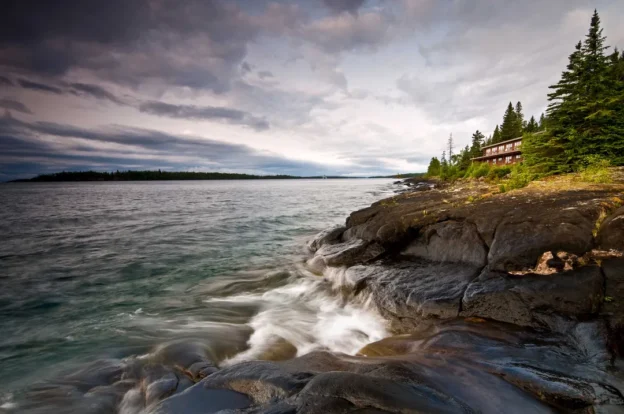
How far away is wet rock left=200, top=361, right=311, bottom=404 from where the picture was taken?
12.8 feet

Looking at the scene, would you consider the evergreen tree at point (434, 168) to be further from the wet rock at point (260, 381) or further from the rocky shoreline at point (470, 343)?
the wet rock at point (260, 381)

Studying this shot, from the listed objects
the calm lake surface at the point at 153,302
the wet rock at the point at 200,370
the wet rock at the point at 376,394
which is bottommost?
the calm lake surface at the point at 153,302

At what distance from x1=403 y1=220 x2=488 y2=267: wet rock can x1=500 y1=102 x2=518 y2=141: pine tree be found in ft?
258

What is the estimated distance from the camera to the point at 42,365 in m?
6.51

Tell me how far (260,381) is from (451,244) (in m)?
7.09

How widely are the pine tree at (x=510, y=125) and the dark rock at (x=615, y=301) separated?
8077cm

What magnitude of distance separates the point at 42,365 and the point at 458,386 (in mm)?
8553

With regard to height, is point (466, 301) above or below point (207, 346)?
above

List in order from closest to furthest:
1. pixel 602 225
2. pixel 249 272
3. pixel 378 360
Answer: pixel 378 360, pixel 602 225, pixel 249 272

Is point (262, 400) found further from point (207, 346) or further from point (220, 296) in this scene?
point (220, 296)

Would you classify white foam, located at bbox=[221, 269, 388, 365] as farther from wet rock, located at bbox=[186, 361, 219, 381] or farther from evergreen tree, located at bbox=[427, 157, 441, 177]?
evergreen tree, located at bbox=[427, 157, 441, 177]

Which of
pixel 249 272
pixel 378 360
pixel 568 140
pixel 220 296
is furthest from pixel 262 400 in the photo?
pixel 568 140

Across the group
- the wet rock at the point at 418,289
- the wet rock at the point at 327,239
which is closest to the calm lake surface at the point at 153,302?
the wet rock at the point at 418,289

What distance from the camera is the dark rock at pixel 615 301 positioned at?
4805 millimetres
